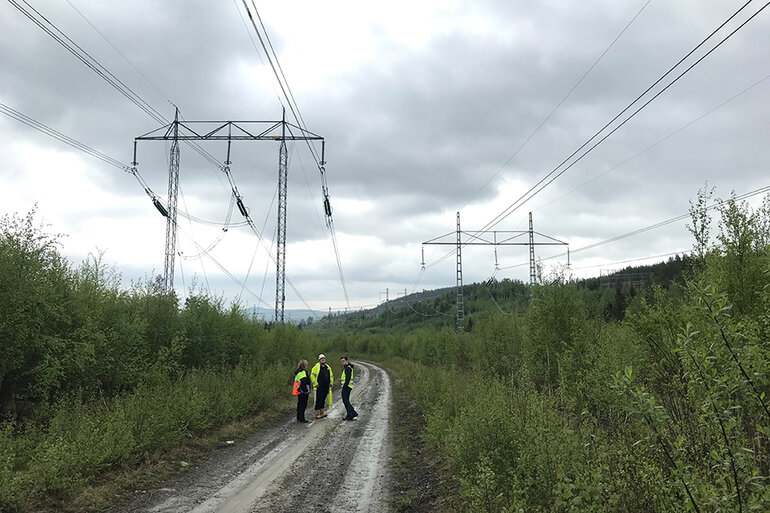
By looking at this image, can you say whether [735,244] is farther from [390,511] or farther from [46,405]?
[46,405]

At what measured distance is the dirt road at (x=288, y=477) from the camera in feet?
24.4

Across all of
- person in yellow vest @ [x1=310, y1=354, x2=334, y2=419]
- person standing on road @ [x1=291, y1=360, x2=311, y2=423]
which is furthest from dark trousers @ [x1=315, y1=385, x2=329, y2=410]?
person standing on road @ [x1=291, y1=360, x2=311, y2=423]

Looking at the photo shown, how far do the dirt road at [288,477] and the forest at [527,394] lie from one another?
128 cm

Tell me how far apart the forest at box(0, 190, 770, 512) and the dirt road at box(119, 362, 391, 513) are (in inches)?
50.2

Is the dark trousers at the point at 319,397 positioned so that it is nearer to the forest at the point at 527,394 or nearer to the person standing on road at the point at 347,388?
the person standing on road at the point at 347,388

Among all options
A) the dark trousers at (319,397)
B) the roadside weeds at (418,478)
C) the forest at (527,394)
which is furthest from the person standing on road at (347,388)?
the forest at (527,394)

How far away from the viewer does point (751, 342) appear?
361cm

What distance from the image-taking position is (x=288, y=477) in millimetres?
9055

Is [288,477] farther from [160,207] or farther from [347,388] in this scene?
[160,207]

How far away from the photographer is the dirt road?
744 cm

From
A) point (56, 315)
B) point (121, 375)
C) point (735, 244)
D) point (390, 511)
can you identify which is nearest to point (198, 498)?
point (390, 511)

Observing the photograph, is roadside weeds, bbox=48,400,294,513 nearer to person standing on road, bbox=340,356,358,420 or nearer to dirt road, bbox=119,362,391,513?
dirt road, bbox=119,362,391,513

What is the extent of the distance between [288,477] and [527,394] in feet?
15.5

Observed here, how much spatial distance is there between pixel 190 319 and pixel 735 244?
1796 cm
